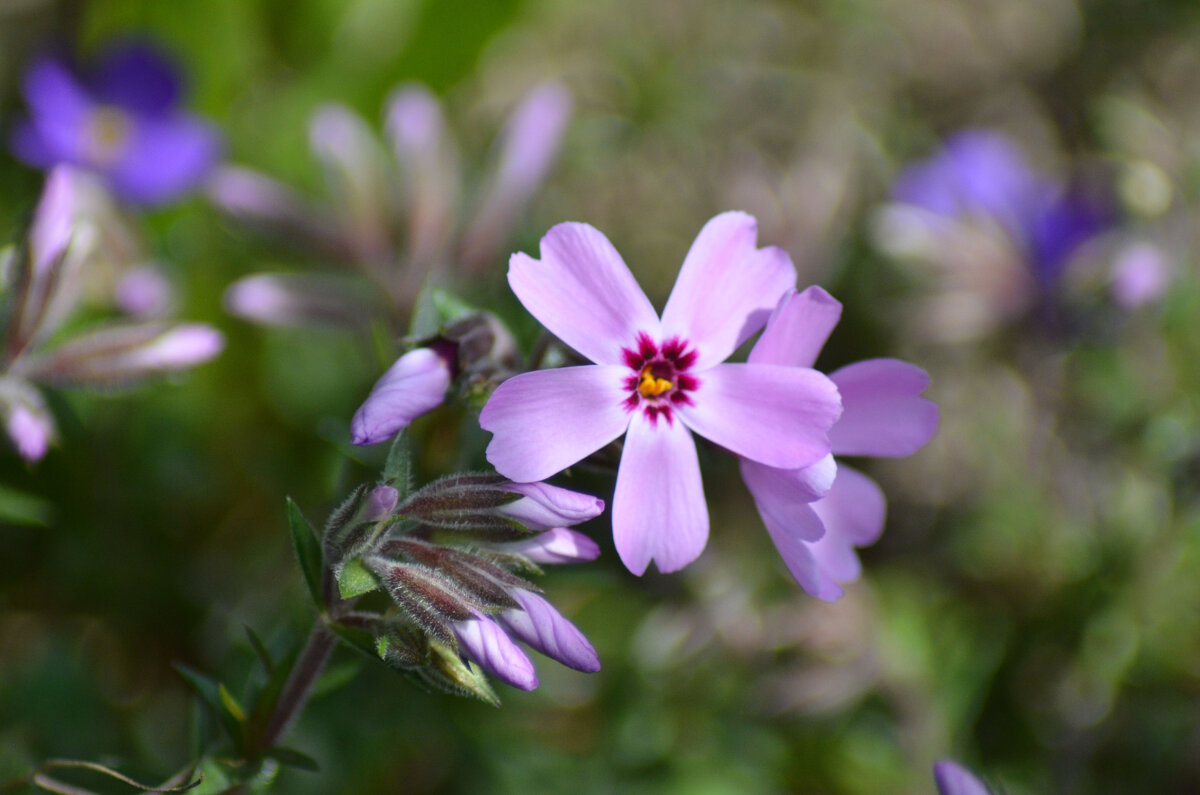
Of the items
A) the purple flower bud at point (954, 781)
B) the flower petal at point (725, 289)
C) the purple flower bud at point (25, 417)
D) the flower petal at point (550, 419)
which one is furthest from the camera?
the purple flower bud at point (25, 417)

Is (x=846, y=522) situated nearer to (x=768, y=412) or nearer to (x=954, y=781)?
(x=768, y=412)

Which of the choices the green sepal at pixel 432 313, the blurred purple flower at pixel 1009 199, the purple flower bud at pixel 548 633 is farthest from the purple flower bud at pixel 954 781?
the blurred purple flower at pixel 1009 199

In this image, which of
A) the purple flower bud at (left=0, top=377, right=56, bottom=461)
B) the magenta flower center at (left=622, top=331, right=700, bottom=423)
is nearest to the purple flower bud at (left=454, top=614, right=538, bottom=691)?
the magenta flower center at (left=622, top=331, right=700, bottom=423)

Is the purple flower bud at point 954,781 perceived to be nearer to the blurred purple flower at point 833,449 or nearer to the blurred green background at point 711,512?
the blurred purple flower at point 833,449

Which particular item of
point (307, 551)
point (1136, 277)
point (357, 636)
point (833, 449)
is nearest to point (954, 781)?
point (833, 449)

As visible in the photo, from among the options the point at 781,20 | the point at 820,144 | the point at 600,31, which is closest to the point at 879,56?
the point at 781,20

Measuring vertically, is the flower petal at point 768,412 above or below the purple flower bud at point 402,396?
above
